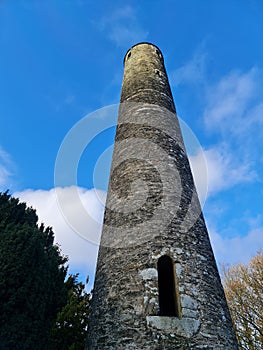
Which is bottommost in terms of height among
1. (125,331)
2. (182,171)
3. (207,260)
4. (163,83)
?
(125,331)

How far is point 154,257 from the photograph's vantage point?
5.37 metres

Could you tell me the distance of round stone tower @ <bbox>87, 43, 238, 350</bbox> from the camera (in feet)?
15.4

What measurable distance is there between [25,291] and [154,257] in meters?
2.79

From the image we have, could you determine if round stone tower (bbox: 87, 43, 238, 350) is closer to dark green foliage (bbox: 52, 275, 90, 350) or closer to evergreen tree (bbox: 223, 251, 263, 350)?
dark green foliage (bbox: 52, 275, 90, 350)

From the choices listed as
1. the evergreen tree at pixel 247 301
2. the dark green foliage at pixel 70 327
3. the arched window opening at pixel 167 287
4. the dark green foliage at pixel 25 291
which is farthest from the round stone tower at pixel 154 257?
the evergreen tree at pixel 247 301

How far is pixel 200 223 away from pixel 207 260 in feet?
2.95

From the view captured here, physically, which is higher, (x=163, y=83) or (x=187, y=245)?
(x=163, y=83)

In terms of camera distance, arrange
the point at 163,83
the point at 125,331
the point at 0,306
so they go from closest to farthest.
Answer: the point at 125,331 → the point at 0,306 → the point at 163,83

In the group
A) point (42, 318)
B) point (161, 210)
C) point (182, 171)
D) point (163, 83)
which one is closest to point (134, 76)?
point (163, 83)

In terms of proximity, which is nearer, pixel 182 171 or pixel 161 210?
pixel 161 210

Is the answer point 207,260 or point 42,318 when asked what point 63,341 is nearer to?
point 42,318

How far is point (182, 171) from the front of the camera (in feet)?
23.7

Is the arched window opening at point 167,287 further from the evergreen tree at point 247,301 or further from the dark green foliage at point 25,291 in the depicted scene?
the evergreen tree at point 247,301

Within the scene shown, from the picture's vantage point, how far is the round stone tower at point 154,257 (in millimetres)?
4687
